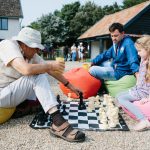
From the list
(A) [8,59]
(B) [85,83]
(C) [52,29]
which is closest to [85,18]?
(C) [52,29]

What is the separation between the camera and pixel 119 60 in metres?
5.51

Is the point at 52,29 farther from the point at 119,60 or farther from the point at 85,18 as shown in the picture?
the point at 119,60

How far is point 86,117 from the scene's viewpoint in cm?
409

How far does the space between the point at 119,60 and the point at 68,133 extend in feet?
8.48

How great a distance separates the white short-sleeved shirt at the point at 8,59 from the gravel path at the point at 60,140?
0.54 meters

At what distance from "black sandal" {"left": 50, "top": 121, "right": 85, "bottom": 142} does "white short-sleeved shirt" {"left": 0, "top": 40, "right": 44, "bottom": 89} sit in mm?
804

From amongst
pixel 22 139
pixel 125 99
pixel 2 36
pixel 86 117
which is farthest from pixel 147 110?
pixel 2 36

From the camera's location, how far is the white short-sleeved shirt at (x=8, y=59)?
340cm

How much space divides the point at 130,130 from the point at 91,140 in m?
0.61

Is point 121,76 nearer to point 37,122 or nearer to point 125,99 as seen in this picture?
point 125,99

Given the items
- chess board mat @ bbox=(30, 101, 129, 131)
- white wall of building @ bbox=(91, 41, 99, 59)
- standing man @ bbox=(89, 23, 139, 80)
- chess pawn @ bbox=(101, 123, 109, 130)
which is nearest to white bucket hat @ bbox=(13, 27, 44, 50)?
chess board mat @ bbox=(30, 101, 129, 131)

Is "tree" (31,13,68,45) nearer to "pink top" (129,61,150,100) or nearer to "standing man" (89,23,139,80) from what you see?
→ "standing man" (89,23,139,80)

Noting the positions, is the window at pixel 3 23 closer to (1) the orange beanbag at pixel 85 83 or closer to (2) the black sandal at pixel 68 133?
(1) the orange beanbag at pixel 85 83

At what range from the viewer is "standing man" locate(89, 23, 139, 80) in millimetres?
5281
